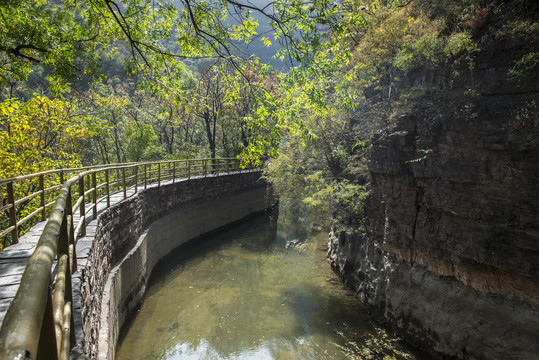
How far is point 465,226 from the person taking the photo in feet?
23.4

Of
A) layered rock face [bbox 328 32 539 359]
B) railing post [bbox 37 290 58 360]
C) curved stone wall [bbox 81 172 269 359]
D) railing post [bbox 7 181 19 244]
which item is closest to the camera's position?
railing post [bbox 37 290 58 360]

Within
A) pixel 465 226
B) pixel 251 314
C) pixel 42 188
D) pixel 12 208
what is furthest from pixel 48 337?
pixel 251 314

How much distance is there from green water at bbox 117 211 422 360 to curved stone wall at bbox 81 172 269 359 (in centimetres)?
72

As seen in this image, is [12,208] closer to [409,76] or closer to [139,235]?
[139,235]

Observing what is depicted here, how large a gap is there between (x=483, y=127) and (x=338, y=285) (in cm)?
626

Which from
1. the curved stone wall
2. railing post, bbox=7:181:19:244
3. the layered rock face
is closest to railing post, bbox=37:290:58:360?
the curved stone wall

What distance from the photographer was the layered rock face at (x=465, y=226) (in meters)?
6.31

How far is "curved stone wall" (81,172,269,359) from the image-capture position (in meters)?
5.13

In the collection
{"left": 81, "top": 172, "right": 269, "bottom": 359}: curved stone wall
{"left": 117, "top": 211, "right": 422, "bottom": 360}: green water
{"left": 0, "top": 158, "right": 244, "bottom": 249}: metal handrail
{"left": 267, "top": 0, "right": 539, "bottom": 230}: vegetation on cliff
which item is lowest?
{"left": 117, "top": 211, "right": 422, "bottom": 360}: green water

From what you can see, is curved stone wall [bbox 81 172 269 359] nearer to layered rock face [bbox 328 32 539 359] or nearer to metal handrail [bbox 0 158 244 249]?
metal handrail [bbox 0 158 244 249]

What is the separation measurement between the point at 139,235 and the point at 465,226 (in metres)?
8.71

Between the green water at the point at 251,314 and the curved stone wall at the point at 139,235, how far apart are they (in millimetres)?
724

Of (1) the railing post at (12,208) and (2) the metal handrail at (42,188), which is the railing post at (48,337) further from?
(1) the railing post at (12,208)

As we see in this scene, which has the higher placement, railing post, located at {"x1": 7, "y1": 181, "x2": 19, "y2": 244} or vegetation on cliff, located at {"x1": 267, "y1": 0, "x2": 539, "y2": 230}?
vegetation on cliff, located at {"x1": 267, "y1": 0, "x2": 539, "y2": 230}
